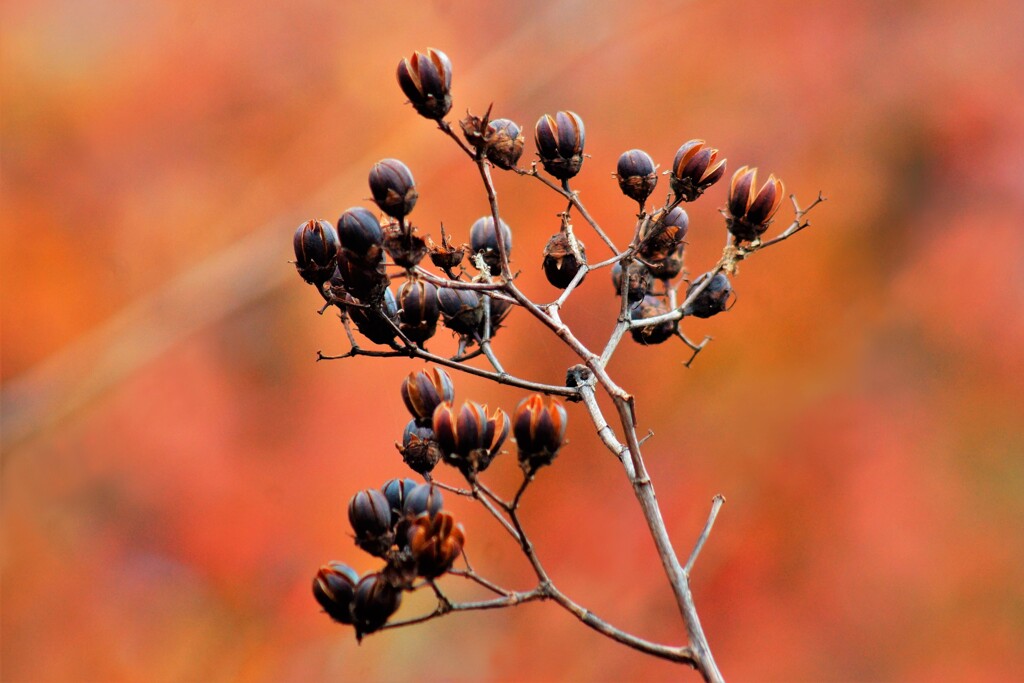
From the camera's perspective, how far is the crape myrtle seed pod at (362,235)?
0.99 metres

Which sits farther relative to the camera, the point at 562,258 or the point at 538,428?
the point at 562,258

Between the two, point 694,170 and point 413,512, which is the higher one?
point 694,170

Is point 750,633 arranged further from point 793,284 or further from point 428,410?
point 428,410

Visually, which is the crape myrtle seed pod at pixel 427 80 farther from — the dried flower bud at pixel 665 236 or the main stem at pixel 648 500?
the dried flower bud at pixel 665 236

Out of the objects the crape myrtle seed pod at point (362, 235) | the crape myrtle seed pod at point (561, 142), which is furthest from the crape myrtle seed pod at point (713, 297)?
the crape myrtle seed pod at point (362, 235)

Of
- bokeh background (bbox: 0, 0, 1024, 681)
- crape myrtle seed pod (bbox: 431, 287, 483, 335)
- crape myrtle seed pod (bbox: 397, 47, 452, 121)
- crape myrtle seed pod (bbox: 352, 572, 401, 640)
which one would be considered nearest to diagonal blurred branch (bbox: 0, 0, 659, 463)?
bokeh background (bbox: 0, 0, 1024, 681)

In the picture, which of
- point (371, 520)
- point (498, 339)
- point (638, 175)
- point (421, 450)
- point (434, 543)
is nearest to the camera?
point (434, 543)

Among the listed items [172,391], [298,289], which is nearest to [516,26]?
[298,289]

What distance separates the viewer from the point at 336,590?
37.9 inches

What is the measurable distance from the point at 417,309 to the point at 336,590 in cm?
34

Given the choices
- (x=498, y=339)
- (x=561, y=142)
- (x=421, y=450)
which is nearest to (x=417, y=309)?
(x=421, y=450)

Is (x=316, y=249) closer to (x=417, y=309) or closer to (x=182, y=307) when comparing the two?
(x=417, y=309)

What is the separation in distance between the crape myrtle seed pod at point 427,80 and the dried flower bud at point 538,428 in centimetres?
34

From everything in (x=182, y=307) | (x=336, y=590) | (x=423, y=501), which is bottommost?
(x=336, y=590)
